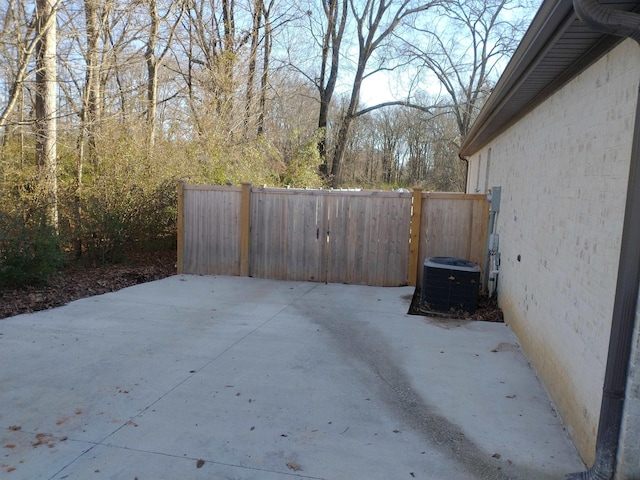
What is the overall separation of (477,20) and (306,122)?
11.5 m

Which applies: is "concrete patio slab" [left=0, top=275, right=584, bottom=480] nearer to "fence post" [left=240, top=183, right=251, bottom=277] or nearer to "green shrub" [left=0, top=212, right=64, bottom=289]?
"green shrub" [left=0, top=212, right=64, bottom=289]

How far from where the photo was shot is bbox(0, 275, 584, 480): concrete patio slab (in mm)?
3146

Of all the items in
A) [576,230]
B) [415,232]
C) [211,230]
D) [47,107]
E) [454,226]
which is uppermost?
[47,107]

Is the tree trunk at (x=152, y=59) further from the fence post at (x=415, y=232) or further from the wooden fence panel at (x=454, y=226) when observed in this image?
the wooden fence panel at (x=454, y=226)

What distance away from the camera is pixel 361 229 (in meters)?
9.16

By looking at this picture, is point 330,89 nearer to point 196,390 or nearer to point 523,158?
point 523,158

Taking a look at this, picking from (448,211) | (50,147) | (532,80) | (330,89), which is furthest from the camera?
(330,89)

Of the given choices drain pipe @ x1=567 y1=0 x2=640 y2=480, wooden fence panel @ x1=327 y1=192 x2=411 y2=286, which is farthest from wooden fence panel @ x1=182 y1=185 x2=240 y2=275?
drain pipe @ x1=567 y1=0 x2=640 y2=480

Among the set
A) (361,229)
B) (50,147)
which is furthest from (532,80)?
(50,147)

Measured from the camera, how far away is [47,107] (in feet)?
32.4

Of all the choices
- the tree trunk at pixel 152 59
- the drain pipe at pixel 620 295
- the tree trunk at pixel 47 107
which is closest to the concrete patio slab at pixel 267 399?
the drain pipe at pixel 620 295

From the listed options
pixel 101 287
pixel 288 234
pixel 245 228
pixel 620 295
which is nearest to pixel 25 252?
pixel 101 287

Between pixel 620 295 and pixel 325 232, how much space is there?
6735mm

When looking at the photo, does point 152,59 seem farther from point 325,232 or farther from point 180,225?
point 325,232
